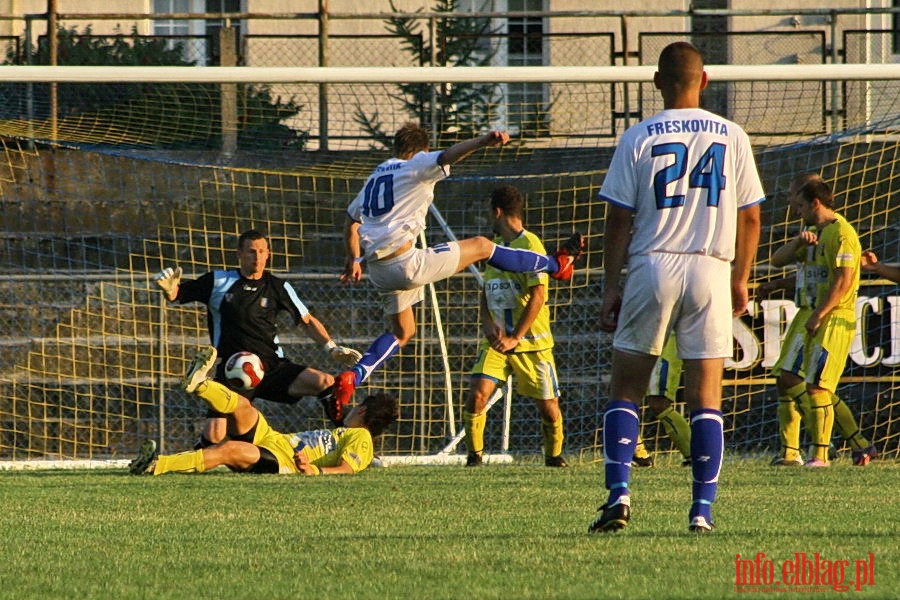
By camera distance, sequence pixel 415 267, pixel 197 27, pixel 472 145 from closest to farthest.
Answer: pixel 472 145, pixel 415 267, pixel 197 27

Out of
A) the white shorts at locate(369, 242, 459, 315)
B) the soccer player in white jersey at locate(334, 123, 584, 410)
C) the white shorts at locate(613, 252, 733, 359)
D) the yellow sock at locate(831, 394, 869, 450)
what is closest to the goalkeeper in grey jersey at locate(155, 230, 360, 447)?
the soccer player in white jersey at locate(334, 123, 584, 410)

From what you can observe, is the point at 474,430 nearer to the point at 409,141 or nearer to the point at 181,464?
the point at 181,464

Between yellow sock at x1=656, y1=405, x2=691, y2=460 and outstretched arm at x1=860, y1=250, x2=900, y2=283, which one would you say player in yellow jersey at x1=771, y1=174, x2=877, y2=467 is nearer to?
outstretched arm at x1=860, y1=250, x2=900, y2=283

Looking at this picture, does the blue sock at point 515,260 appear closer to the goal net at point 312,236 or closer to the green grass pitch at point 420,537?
the green grass pitch at point 420,537

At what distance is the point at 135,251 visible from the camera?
1404 centimetres

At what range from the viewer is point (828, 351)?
9.75 metres

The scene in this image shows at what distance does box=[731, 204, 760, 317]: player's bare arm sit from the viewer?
5.39m

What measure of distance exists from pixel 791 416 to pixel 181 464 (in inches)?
170

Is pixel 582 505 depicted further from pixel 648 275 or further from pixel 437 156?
pixel 437 156

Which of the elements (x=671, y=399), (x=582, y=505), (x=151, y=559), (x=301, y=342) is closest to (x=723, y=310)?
(x=582, y=505)

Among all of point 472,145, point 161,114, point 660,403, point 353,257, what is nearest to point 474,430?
point 660,403

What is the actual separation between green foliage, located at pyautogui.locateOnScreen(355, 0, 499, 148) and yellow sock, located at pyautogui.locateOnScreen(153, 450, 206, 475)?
444cm

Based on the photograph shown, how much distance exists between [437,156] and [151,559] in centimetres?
408

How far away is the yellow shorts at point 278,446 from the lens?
30.2 ft
